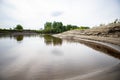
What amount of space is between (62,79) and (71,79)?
36 cm

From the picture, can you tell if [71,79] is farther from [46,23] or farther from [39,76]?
[46,23]

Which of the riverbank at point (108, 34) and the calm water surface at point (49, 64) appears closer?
the calm water surface at point (49, 64)

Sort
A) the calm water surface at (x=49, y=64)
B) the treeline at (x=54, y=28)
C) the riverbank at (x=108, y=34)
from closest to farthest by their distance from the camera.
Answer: the calm water surface at (x=49, y=64) < the riverbank at (x=108, y=34) < the treeline at (x=54, y=28)

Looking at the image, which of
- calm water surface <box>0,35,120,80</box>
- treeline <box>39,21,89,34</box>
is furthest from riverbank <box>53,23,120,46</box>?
treeline <box>39,21,89,34</box>

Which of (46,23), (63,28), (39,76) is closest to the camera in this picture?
(39,76)

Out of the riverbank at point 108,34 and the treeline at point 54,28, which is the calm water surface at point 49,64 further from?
the treeline at point 54,28

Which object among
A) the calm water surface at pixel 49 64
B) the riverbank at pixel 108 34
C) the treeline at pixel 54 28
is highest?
the treeline at pixel 54 28

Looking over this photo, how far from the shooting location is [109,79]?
11.6ft

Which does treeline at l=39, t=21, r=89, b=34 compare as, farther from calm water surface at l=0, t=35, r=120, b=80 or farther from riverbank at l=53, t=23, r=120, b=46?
calm water surface at l=0, t=35, r=120, b=80

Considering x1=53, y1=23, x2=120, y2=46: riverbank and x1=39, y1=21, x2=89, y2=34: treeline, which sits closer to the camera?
x1=53, y1=23, x2=120, y2=46: riverbank

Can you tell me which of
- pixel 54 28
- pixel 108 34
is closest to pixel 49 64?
pixel 108 34

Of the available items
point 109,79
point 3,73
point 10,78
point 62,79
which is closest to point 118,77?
point 109,79

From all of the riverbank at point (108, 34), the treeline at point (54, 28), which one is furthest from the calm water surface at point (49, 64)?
the treeline at point (54, 28)

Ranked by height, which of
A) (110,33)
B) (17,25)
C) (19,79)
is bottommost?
(19,79)
